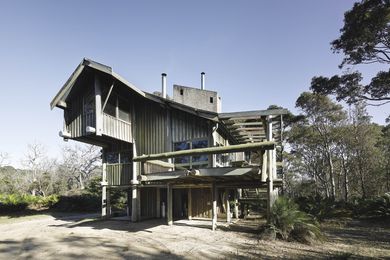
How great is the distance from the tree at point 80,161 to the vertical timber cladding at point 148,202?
26071mm

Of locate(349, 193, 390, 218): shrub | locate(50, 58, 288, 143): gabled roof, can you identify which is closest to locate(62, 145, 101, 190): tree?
locate(50, 58, 288, 143): gabled roof

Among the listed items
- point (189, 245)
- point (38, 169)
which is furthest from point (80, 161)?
point (189, 245)

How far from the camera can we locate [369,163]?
32.2 meters

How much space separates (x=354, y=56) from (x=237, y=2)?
9012 mm

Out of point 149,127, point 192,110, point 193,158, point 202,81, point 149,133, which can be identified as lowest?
point 193,158

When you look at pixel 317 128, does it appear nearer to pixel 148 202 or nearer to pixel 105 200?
pixel 148 202

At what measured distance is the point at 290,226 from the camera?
375 inches

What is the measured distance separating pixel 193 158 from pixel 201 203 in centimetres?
250

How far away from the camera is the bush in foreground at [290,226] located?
9.30 metres

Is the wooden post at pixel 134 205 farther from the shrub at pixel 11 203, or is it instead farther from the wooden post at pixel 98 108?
the shrub at pixel 11 203

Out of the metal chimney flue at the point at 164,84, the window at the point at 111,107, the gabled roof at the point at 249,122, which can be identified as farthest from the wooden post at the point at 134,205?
the metal chimney flue at the point at 164,84

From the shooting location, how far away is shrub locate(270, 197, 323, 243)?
930 cm

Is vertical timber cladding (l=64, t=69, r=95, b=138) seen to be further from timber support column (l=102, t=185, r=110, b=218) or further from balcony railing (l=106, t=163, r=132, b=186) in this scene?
timber support column (l=102, t=185, r=110, b=218)

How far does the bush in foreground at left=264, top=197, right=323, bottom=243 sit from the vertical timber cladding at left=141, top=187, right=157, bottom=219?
27.0 feet
